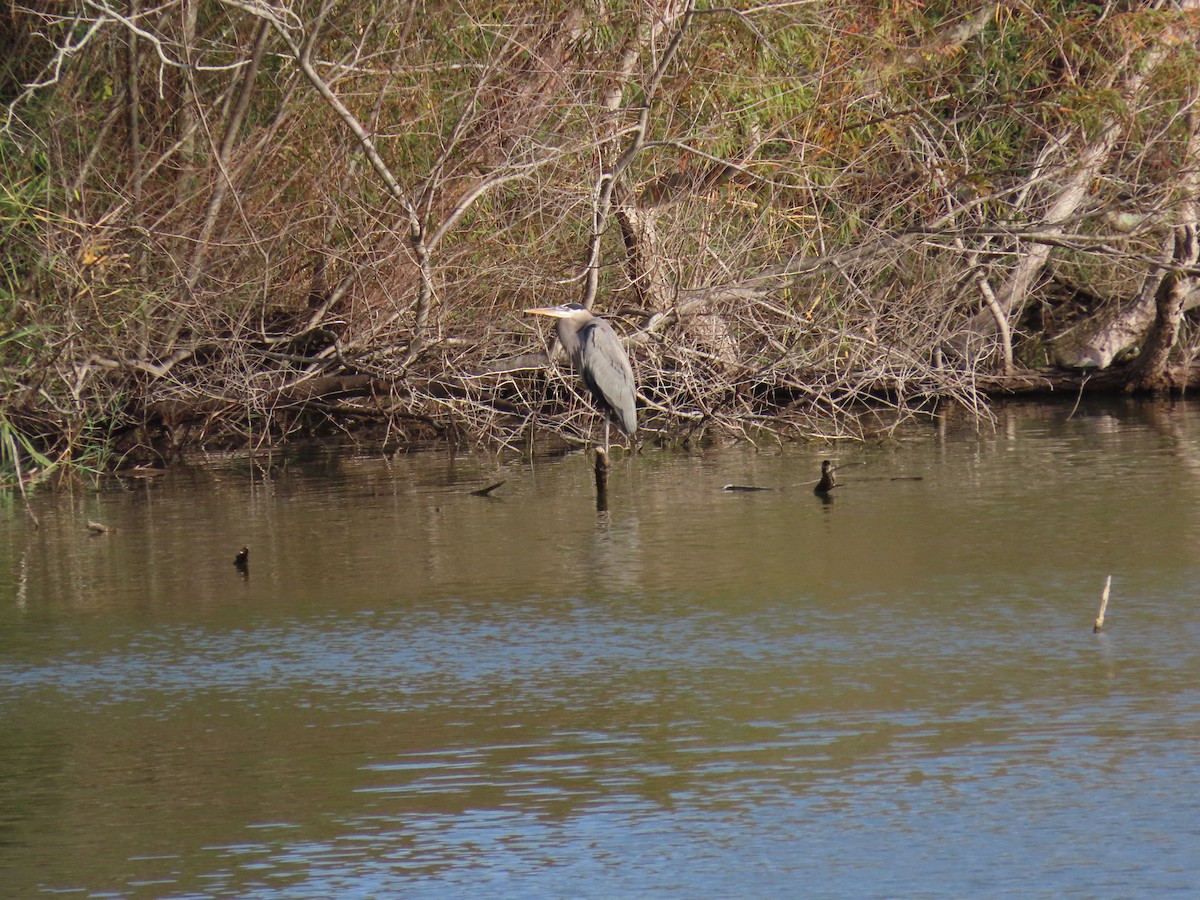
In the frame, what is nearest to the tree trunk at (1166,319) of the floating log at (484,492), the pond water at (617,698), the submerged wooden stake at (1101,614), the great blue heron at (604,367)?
the pond water at (617,698)

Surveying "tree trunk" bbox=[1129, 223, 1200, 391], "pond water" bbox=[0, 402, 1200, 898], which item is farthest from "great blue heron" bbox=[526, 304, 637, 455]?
"tree trunk" bbox=[1129, 223, 1200, 391]

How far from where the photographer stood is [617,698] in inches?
200

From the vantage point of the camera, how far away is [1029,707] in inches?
186

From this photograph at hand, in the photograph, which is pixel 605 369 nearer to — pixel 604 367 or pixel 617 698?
pixel 604 367

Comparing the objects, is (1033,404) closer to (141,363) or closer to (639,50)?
(639,50)

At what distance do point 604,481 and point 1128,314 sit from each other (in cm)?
673

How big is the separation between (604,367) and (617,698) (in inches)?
209

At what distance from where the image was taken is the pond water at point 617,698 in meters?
3.74

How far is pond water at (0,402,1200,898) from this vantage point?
12.3ft

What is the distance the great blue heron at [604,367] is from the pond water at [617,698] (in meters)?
1.21

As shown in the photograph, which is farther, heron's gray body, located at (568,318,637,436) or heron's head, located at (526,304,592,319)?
heron's head, located at (526,304,592,319)

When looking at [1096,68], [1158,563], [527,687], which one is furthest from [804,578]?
[1096,68]

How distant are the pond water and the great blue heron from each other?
1208 millimetres

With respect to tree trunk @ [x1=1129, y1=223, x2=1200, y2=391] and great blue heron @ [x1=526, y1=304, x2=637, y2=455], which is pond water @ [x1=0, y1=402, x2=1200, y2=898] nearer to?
great blue heron @ [x1=526, y1=304, x2=637, y2=455]
